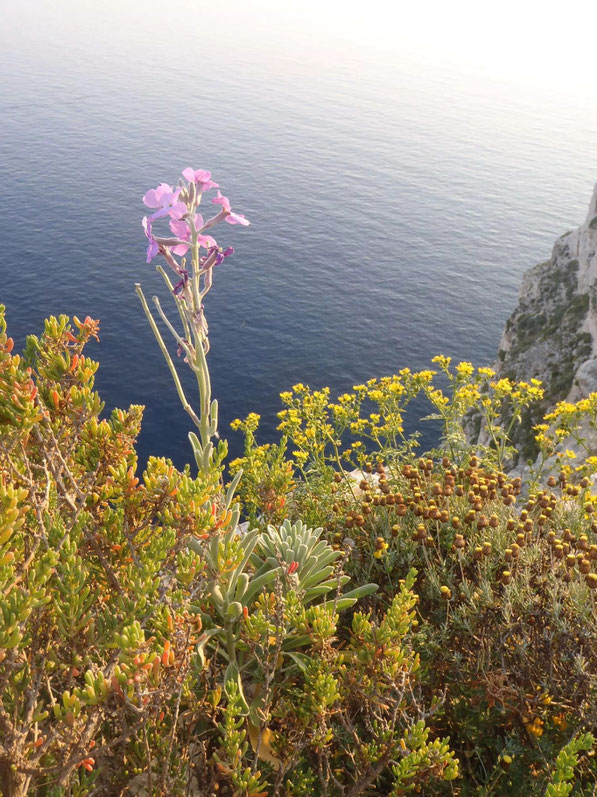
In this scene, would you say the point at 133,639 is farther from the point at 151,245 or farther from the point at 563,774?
the point at 151,245

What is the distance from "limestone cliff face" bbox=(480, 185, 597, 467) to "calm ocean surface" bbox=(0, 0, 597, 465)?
1605 centimetres

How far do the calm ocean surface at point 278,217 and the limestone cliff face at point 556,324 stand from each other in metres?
16.1

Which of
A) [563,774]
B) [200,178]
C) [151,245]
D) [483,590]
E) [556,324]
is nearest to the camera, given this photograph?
[563,774]

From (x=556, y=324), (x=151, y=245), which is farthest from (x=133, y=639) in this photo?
(x=556, y=324)

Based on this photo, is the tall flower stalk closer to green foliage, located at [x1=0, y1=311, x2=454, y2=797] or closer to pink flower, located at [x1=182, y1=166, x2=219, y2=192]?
pink flower, located at [x1=182, y1=166, x2=219, y2=192]

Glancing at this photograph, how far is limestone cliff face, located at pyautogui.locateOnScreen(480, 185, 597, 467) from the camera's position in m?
30.4

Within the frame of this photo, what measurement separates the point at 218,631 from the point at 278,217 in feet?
258

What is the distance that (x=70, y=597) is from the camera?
2902 millimetres

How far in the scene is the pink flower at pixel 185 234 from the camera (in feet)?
12.5

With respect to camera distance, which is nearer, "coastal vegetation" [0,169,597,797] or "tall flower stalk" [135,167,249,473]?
"coastal vegetation" [0,169,597,797]

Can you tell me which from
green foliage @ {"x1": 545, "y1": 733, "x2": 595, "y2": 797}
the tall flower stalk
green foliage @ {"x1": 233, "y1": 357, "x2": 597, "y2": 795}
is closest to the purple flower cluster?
the tall flower stalk

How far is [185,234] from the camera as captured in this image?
3.87 meters

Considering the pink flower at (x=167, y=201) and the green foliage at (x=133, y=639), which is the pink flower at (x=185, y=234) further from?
the green foliage at (x=133, y=639)

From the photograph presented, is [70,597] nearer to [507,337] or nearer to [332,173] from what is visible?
[507,337]
